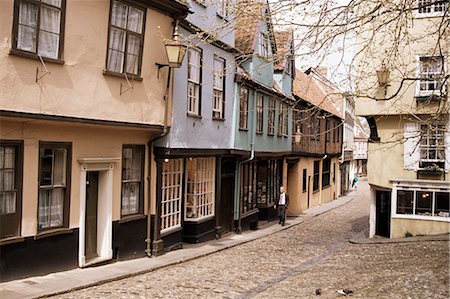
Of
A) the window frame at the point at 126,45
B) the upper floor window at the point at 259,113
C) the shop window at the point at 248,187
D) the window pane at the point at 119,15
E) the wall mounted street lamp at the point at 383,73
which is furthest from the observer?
the upper floor window at the point at 259,113

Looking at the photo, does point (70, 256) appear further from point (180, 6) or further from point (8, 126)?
point (180, 6)

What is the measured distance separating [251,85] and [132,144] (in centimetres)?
903

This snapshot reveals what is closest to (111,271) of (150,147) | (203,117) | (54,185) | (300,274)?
(54,185)

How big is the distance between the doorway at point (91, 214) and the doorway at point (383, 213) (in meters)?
13.4

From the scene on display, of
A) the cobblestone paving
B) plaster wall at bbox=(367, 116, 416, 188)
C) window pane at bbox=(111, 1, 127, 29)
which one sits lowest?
the cobblestone paving

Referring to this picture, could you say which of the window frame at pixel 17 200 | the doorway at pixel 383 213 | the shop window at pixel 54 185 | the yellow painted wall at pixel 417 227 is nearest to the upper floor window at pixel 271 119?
the doorway at pixel 383 213

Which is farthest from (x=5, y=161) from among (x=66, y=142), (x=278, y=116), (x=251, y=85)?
(x=278, y=116)

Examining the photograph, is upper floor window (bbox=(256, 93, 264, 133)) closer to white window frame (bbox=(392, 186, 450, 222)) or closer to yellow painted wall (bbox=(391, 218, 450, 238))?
white window frame (bbox=(392, 186, 450, 222))

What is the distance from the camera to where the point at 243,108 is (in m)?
21.0

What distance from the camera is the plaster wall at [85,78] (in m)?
9.16

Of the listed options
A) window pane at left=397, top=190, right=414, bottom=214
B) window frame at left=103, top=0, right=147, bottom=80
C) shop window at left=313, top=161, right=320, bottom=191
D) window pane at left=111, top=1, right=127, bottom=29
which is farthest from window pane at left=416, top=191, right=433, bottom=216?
shop window at left=313, top=161, right=320, bottom=191

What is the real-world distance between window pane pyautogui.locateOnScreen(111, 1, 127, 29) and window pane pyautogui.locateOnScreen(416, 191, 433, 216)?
13483 mm

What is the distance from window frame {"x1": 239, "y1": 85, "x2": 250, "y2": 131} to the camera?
67.1ft

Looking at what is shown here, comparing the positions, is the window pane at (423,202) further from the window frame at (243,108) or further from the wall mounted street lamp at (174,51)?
the wall mounted street lamp at (174,51)
